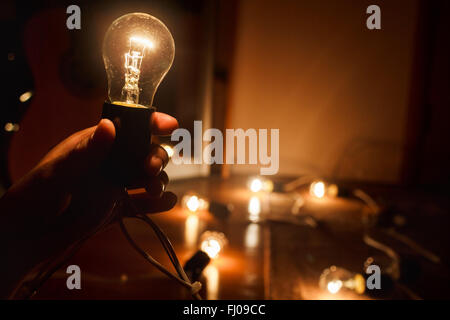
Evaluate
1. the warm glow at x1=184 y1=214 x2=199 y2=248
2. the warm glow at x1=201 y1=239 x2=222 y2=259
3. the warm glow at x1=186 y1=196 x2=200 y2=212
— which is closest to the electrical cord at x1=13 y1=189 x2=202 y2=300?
the warm glow at x1=201 y1=239 x2=222 y2=259

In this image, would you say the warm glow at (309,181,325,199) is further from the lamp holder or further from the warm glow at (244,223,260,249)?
the lamp holder

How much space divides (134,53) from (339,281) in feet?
2.31

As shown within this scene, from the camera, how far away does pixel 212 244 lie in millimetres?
1029

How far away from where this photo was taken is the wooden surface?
0.81m

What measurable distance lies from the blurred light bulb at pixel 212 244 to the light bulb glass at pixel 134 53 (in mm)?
503

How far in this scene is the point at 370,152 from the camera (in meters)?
2.37

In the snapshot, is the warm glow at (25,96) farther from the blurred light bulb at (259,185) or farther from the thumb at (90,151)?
the blurred light bulb at (259,185)

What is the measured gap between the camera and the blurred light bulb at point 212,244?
100cm

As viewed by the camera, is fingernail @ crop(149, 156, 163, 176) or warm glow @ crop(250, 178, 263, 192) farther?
warm glow @ crop(250, 178, 263, 192)

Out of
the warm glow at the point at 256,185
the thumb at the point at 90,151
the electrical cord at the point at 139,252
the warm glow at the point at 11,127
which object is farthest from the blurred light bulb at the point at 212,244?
the warm glow at the point at 256,185

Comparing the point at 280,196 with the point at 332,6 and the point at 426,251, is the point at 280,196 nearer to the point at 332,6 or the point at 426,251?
the point at 426,251

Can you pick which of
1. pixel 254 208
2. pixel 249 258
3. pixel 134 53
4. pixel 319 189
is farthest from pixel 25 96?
pixel 319 189

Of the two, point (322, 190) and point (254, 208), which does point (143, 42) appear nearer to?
point (254, 208)

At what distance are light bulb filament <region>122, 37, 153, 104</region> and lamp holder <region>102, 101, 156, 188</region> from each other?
14cm
